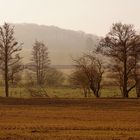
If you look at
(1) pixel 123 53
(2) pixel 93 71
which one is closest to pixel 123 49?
(1) pixel 123 53

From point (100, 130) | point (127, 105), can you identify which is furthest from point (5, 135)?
point (127, 105)

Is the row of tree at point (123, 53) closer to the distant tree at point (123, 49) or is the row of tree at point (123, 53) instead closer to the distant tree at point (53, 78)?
the distant tree at point (123, 49)

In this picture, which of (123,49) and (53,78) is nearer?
(123,49)

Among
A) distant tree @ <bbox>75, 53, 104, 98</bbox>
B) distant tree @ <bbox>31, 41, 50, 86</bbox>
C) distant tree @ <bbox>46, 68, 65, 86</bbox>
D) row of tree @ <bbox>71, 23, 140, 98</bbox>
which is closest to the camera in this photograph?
row of tree @ <bbox>71, 23, 140, 98</bbox>

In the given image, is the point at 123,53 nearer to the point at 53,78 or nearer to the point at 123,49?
the point at 123,49

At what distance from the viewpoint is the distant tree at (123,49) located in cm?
5400

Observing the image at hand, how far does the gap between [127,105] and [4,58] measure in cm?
2001

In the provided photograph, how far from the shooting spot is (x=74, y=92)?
68375 mm

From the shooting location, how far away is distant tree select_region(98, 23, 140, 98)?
54.0 meters

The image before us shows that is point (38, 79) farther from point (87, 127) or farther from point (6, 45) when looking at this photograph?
point (87, 127)

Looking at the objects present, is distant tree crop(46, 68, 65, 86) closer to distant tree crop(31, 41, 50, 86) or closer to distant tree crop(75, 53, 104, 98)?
distant tree crop(31, 41, 50, 86)

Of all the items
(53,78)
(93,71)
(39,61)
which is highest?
(39,61)

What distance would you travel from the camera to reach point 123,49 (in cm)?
5412

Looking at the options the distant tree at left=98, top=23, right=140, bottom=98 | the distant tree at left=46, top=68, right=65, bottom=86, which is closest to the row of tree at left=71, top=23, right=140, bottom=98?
the distant tree at left=98, top=23, right=140, bottom=98
